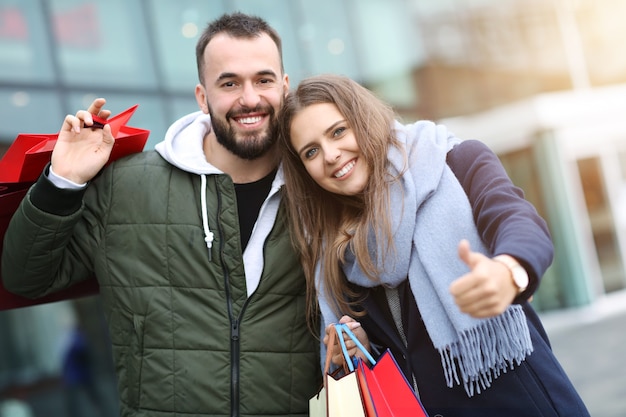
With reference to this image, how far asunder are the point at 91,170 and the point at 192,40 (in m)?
6.67

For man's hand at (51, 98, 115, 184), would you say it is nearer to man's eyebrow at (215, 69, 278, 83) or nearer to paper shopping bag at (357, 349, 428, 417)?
man's eyebrow at (215, 69, 278, 83)

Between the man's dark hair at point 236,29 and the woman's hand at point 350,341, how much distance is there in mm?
1149

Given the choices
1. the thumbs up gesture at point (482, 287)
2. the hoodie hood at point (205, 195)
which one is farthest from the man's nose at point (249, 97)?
the thumbs up gesture at point (482, 287)

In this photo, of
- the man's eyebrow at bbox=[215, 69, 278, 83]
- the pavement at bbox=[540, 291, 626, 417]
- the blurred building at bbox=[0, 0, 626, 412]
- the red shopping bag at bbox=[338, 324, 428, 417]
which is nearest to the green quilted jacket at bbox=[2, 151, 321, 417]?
the man's eyebrow at bbox=[215, 69, 278, 83]

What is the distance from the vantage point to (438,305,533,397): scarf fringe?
2.04 m

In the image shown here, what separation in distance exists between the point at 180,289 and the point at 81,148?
2.15ft

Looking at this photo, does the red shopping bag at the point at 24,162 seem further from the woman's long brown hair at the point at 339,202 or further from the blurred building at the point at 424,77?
the blurred building at the point at 424,77

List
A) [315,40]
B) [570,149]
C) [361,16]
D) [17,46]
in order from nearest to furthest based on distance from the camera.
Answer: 1. [17,46]
2. [315,40]
3. [361,16]
4. [570,149]

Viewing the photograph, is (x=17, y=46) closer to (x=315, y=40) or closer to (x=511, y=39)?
(x=315, y=40)

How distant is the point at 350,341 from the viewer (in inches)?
89.1

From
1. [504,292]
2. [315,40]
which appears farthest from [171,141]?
[315,40]

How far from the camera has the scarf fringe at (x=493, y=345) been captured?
2045 millimetres

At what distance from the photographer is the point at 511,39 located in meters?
14.2

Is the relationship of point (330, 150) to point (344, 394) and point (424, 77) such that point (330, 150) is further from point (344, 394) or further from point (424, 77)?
point (424, 77)
